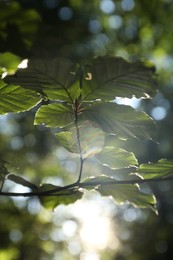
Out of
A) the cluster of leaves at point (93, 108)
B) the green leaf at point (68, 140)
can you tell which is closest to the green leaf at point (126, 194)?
the cluster of leaves at point (93, 108)

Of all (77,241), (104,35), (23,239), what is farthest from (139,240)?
(104,35)

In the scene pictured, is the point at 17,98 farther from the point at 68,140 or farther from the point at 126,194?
the point at 126,194

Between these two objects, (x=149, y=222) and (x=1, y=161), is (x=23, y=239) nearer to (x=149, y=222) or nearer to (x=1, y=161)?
(x=149, y=222)

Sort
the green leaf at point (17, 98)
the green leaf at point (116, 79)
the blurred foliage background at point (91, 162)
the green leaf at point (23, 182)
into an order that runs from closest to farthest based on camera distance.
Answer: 1. the green leaf at point (116, 79)
2. the green leaf at point (17, 98)
3. the green leaf at point (23, 182)
4. the blurred foliage background at point (91, 162)

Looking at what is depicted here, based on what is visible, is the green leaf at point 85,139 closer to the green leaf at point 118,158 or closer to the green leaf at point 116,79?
the green leaf at point 118,158

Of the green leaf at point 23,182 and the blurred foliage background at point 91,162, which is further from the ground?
the green leaf at point 23,182

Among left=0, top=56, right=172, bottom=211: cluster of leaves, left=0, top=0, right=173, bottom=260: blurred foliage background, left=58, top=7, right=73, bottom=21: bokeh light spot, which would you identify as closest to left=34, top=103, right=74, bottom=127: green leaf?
left=0, top=56, right=172, bottom=211: cluster of leaves

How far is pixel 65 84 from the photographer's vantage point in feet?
2.39

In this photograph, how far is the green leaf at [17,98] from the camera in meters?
0.79

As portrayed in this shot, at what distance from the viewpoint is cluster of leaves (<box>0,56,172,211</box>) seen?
2.18ft

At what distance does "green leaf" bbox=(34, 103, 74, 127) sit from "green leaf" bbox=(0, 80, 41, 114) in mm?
67

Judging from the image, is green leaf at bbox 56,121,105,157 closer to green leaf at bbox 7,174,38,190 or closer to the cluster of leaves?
the cluster of leaves

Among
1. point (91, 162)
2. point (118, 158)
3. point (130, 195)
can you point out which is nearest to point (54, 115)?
point (118, 158)

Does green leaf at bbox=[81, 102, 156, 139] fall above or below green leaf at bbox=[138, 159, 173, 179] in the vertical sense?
above
